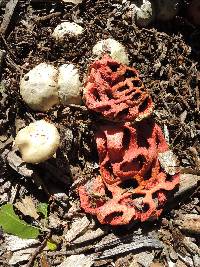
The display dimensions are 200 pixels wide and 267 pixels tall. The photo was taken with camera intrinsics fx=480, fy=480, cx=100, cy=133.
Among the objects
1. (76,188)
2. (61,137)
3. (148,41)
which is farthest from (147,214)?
(148,41)

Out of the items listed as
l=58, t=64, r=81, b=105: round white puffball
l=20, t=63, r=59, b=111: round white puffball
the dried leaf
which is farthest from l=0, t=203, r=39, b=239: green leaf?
l=58, t=64, r=81, b=105: round white puffball

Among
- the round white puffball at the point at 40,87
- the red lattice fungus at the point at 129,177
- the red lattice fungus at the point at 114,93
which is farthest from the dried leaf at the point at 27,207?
the red lattice fungus at the point at 114,93

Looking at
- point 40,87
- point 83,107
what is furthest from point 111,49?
point 40,87

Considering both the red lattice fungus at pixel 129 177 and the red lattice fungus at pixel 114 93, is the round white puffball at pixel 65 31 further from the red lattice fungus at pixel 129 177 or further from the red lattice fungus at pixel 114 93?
the red lattice fungus at pixel 129 177

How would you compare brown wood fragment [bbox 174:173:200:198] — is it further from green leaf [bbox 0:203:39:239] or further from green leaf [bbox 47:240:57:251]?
green leaf [bbox 0:203:39:239]

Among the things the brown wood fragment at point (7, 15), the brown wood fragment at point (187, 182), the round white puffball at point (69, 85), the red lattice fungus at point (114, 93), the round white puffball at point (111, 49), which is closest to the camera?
the red lattice fungus at point (114, 93)

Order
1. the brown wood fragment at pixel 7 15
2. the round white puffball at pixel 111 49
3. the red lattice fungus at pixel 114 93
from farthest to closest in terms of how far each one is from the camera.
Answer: the brown wood fragment at pixel 7 15, the round white puffball at pixel 111 49, the red lattice fungus at pixel 114 93
